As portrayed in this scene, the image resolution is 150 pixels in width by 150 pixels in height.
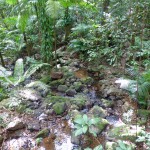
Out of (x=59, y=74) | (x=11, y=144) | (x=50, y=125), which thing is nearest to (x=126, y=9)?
(x=59, y=74)

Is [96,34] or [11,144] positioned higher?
[96,34]

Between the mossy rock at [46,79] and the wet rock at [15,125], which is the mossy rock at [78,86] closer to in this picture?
the mossy rock at [46,79]

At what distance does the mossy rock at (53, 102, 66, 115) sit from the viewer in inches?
185

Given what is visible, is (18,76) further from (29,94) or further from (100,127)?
(100,127)

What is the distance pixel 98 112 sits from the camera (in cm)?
452

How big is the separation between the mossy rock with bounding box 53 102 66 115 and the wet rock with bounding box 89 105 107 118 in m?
0.58

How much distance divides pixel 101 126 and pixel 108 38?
12.1 feet

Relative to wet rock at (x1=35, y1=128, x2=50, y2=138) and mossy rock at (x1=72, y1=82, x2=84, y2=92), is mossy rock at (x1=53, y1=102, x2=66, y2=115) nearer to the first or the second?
wet rock at (x1=35, y1=128, x2=50, y2=138)

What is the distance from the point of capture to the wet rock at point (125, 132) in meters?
3.51

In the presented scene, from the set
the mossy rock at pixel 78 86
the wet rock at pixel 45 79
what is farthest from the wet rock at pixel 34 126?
the wet rock at pixel 45 79

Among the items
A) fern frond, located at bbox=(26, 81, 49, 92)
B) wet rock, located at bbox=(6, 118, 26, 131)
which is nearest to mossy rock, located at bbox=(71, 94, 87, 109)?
fern frond, located at bbox=(26, 81, 49, 92)

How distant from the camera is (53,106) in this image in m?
4.82

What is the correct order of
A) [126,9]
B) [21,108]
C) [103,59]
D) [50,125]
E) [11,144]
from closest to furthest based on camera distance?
1. [11,144]
2. [50,125]
3. [21,108]
4. [103,59]
5. [126,9]

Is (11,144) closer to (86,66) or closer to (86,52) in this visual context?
(86,66)
